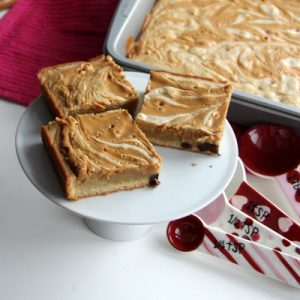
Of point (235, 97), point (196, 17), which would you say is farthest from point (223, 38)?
point (235, 97)

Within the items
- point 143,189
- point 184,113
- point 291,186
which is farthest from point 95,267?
point 291,186

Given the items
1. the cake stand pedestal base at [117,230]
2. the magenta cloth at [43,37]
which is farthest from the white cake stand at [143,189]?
the magenta cloth at [43,37]

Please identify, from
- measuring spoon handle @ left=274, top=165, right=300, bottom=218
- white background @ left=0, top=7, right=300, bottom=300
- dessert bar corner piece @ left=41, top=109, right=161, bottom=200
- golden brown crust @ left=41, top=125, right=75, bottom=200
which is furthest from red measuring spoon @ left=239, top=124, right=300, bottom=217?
golden brown crust @ left=41, top=125, right=75, bottom=200

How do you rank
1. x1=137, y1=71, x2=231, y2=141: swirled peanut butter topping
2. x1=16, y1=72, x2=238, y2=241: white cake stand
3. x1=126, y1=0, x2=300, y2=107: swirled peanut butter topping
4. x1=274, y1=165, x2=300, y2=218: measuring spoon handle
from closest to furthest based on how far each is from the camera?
x1=16, y1=72, x2=238, y2=241: white cake stand
x1=137, y1=71, x2=231, y2=141: swirled peanut butter topping
x1=274, y1=165, x2=300, y2=218: measuring spoon handle
x1=126, y1=0, x2=300, y2=107: swirled peanut butter topping

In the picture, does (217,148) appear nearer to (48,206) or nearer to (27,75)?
(48,206)

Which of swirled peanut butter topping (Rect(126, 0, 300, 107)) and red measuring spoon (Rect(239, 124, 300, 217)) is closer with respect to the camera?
red measuring spoon (Rect(239, 124, 300, 217))

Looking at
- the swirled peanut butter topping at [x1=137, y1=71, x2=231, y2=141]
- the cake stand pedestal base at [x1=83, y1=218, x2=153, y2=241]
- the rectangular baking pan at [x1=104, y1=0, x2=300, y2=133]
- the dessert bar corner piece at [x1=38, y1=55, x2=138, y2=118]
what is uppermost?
the dessert bar corner piece at [x1=38, y1=55, x2=138, y2=118]

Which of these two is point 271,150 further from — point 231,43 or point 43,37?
point 43,37

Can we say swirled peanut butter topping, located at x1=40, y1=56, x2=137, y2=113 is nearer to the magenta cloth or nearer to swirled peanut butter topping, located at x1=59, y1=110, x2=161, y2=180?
swirled peanut butter topping, located at x1=59, y1=110, x2=161, y2=180
